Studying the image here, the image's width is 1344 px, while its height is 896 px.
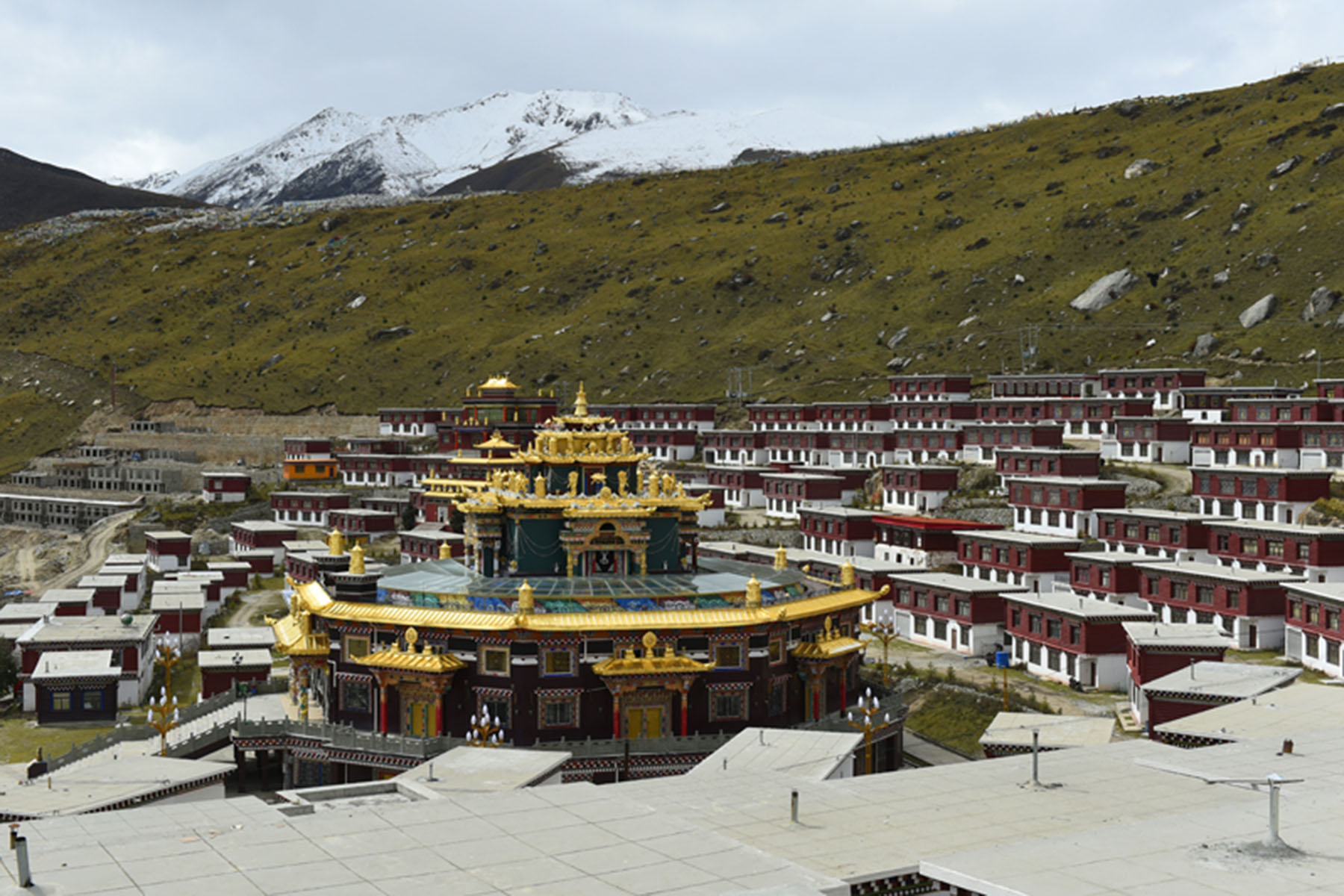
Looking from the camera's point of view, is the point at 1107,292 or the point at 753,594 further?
the point at 1107,292

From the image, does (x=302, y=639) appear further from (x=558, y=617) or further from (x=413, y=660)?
(x=558, y=617)

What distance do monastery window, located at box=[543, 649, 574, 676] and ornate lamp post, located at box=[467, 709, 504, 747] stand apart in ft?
9.76

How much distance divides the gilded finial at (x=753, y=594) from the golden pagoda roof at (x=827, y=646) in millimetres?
3344

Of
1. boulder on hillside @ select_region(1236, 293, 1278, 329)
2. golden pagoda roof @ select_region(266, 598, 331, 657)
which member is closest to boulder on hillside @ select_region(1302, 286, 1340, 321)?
boulder on hillside @ select_region(1236, 293, 1278, 329)

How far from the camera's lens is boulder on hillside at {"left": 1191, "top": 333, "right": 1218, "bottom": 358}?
14400 centimetres

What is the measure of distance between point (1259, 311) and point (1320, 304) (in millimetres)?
6465

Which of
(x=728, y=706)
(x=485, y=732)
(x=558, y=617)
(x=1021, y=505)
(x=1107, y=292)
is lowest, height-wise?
(x=485, y=732)

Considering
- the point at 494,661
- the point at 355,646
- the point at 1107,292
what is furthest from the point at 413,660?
the point at 1107,292

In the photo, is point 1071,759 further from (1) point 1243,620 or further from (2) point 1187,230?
(2) point 1187,230

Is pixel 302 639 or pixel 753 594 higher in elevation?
pixel 753 594

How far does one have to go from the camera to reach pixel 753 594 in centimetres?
5544

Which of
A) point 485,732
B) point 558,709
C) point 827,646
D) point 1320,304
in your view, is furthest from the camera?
point 1320,304

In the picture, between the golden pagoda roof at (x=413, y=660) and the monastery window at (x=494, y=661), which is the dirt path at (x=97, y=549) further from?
the monastery window at (x=494, y=661)

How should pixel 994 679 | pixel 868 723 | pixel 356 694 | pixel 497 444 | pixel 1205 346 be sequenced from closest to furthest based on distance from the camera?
pixel 868 723 → pixel 356 694 → pixel 994 679 → pixel 497 444 → pixel 1205 346
